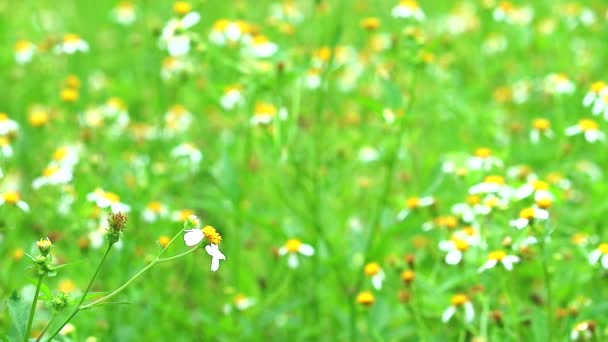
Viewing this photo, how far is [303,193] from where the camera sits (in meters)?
2.75

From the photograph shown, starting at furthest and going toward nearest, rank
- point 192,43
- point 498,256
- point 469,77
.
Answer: point 469,77
point 192,43
point 498,256

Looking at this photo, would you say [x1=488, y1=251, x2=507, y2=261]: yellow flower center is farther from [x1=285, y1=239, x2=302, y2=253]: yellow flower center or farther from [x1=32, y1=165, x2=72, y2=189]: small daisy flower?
[x1=32, y1=165, x2=72, y2=189]: small daisy flower

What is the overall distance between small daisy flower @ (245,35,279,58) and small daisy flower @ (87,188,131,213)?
1.97 ft

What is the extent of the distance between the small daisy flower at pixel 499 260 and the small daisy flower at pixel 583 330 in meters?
0.21

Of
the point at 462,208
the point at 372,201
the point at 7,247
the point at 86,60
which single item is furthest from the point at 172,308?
the point at 86,60

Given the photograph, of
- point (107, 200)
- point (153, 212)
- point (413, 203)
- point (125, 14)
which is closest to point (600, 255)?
point (413, 203)

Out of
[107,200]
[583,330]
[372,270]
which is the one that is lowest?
[583,330]

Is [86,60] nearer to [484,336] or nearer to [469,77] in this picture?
[469,77]

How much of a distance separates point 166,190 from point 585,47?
6.83 ft

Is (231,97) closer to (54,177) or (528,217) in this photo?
(54,177)

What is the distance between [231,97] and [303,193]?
0.45m

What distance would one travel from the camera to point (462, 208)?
2.50 meters

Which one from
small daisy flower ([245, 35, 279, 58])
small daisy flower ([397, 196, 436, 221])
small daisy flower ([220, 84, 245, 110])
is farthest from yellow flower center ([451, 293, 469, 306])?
small daisy flower ([220, 84, 245, 110])

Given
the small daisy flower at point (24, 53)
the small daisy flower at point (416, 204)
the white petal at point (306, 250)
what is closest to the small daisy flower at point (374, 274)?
the white petal at point (306, 250)
